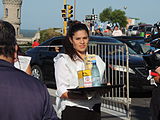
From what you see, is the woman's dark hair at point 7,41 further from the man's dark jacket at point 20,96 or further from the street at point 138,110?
the street at point 138,110

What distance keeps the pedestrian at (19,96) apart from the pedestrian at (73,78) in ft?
4.19

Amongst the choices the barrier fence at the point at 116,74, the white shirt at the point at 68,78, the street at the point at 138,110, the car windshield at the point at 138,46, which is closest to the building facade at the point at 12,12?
the car windshield at the point at 138,46

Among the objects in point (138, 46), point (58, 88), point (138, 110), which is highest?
point (138, 46)

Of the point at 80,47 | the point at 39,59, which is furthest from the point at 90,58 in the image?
the point at 39,59

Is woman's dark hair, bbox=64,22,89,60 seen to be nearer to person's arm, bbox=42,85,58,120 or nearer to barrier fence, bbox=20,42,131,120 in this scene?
person's arm, bbox=42,85,58,120

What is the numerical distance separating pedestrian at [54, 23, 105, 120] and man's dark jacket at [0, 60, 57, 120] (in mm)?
1333

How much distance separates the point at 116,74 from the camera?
608 cm

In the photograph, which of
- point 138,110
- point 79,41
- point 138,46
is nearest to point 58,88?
point 79,41

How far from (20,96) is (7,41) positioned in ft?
1.19

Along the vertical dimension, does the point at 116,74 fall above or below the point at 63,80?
below

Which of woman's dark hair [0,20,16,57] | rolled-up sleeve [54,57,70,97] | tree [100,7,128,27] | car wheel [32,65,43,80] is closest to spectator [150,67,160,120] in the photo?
rolled-up sleeve [54,57,70,97]

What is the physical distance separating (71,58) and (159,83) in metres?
1.01

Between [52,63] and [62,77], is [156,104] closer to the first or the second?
[62,77]

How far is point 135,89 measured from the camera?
8.15 m
